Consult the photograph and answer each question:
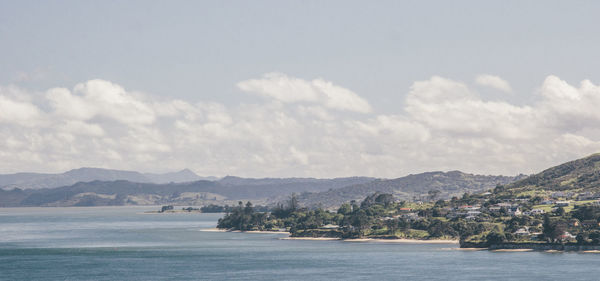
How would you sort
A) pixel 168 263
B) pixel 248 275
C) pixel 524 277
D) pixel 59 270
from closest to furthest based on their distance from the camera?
1. pixel 524 277
2. pixel 248 275
3. pixel 59 270
4. pixel 168 263

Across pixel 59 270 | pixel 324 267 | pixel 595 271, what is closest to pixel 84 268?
pixel 59 270

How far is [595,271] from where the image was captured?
155125 millimetres

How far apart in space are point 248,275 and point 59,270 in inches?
1721

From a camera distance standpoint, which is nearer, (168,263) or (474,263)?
(474,263)

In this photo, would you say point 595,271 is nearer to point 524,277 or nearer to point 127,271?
point 524,277

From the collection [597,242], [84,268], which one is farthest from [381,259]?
[84,268]

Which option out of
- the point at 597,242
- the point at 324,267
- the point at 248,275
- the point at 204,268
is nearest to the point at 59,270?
the point at 204,268

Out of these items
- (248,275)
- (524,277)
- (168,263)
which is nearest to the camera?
(524,277)

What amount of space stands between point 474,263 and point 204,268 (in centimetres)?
5896

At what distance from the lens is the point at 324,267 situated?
175000 mm

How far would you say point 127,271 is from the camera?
170750mm

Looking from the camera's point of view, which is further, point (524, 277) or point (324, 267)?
point (324, 267)

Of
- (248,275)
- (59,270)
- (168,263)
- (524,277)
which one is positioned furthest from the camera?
(168,263)

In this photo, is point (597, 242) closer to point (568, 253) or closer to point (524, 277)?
point (568, 253)
